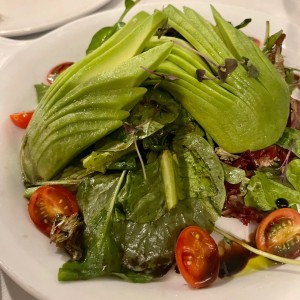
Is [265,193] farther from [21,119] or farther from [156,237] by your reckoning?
[21,119]

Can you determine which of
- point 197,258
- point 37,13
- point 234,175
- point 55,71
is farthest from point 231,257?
point 37,13

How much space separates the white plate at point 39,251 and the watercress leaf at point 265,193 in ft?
0.92

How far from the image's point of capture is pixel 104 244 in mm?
1460

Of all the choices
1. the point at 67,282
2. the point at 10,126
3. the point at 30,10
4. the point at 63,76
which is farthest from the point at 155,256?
the point at 30,10

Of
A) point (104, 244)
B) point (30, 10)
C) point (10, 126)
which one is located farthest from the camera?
point (30, 10)

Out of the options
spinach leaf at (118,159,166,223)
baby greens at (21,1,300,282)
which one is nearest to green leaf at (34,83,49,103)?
baby greens at (21,1,300,282)

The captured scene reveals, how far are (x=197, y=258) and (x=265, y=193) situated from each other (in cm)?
40

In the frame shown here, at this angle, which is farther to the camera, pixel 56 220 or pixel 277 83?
pixel 277 83

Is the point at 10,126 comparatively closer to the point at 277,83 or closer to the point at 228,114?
the point at 228,114

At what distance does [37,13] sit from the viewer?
266cm

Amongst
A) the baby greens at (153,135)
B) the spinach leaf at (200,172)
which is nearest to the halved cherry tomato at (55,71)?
the baby greens at (153,135)

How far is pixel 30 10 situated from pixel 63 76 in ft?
4.23

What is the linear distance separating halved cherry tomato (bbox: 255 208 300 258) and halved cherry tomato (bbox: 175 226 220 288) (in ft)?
0.65

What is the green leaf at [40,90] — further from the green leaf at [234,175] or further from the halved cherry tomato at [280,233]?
the halved cherry tomato at [280,233]
